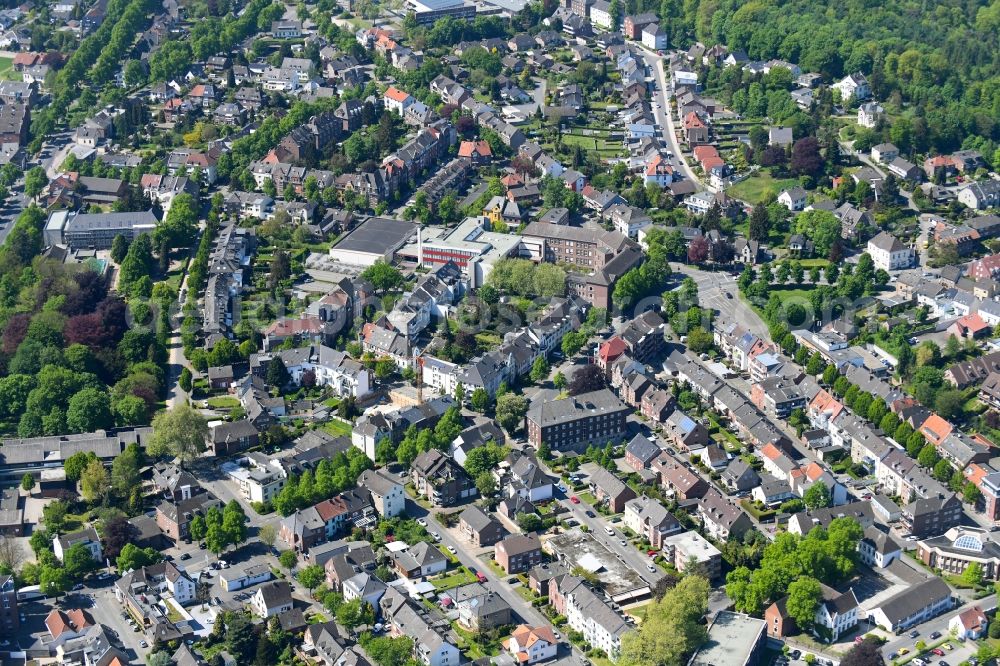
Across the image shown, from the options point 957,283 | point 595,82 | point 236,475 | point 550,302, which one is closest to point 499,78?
point 595,82

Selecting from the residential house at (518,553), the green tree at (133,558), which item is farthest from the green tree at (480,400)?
the green tree at (133,558)

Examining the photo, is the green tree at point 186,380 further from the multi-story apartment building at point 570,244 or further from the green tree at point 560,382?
the multi-story apartment building at point 570,244

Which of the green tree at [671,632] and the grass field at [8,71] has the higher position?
the green tree at [671,632]

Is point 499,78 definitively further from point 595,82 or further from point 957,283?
point 957,283

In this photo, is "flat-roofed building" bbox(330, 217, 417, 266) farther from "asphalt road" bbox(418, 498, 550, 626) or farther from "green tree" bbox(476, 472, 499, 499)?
"asphalt road" bbox(418, 498, 550, 626)

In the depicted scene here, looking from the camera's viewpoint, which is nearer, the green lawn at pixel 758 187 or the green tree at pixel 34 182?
the green lawn at pixel 758 187

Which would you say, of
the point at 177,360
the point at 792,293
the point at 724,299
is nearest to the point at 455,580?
Answer: the point at 177,360

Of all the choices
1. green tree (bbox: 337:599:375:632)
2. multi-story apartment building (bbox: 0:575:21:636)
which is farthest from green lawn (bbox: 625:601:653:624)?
multi-story apartment building (bbox: 0:575:21:636)

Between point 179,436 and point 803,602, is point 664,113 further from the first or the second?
point 803,602
